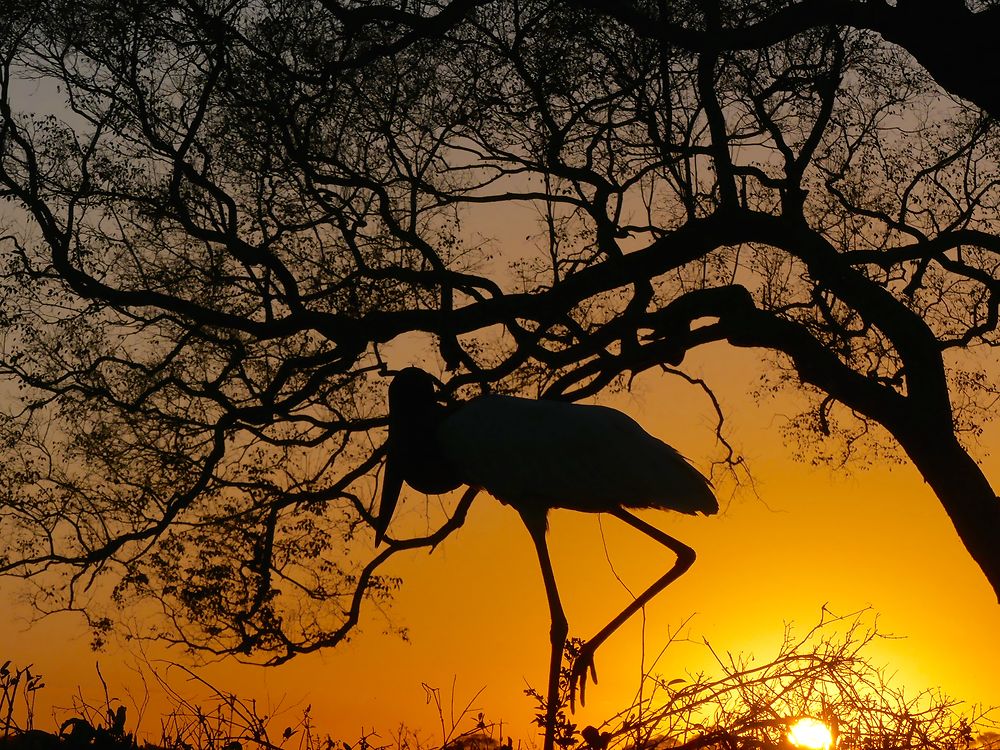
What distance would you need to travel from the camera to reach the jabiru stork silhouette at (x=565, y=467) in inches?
288

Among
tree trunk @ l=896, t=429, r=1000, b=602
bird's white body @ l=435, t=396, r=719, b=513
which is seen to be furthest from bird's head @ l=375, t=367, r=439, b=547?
tree trunk @ l=896, t=429, r=1000, b=602

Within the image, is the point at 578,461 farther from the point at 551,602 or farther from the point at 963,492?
the point at 963,492

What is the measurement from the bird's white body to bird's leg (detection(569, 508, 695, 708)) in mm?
384

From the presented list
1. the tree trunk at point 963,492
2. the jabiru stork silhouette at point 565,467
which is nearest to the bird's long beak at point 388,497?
the jabiru stork silhouette at point 565,467

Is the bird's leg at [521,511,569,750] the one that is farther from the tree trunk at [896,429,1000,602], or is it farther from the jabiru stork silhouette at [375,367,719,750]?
the tree trunk at [896,429,1000,602]

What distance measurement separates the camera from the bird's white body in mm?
7316

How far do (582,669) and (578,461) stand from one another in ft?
3.86

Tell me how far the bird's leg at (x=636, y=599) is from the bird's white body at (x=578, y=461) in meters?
0.38

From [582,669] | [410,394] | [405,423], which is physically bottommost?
[582,669]

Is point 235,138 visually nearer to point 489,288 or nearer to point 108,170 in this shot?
point 108,170

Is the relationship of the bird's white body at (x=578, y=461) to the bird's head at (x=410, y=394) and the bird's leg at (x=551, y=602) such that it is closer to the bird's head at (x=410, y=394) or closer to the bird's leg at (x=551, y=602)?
the bird's leg at (x=551, y=602)

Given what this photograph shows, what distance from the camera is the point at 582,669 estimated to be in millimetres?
7305

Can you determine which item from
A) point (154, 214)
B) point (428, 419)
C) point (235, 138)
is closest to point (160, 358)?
point (154, 214)

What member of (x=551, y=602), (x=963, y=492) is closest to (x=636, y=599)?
(x=551, y=602)
